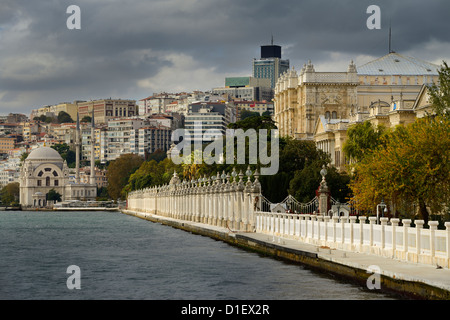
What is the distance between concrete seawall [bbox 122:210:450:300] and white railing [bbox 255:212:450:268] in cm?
30

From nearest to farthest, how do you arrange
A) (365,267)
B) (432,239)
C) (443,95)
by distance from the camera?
1. (432,239)
2. (365,267)
3. (443,95)

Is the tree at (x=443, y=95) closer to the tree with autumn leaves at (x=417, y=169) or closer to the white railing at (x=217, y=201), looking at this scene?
the tree with autumn leaves at (x=417, y=169)

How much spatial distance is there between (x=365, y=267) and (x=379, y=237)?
310cm

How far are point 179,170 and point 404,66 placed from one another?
113ft

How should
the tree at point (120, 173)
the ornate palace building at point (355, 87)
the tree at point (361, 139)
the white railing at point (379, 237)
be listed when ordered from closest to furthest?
the white railing at point (379, 237)
the tree at point (361, 139)
the ornate palace building at point (355, 87)
the tree at point (120, 173)

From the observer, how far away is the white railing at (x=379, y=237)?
785 inches

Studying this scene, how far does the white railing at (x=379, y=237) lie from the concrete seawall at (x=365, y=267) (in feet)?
0.97

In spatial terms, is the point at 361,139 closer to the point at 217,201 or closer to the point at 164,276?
the point at 217,201

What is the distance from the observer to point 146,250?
123 feet

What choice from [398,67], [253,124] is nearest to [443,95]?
[253,124]

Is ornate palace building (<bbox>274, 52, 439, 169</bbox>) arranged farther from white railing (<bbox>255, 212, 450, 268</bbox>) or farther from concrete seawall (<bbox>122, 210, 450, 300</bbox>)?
concrete seawall (<bbox>122, 210, 450, 300</bbox>)

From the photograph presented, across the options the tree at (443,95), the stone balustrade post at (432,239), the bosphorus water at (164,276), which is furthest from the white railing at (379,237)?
the tree at (443,95)

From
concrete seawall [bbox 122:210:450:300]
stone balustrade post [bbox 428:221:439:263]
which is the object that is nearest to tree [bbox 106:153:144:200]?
concrete seawall [bbox 122:210:450:300]

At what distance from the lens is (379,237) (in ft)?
77.7
